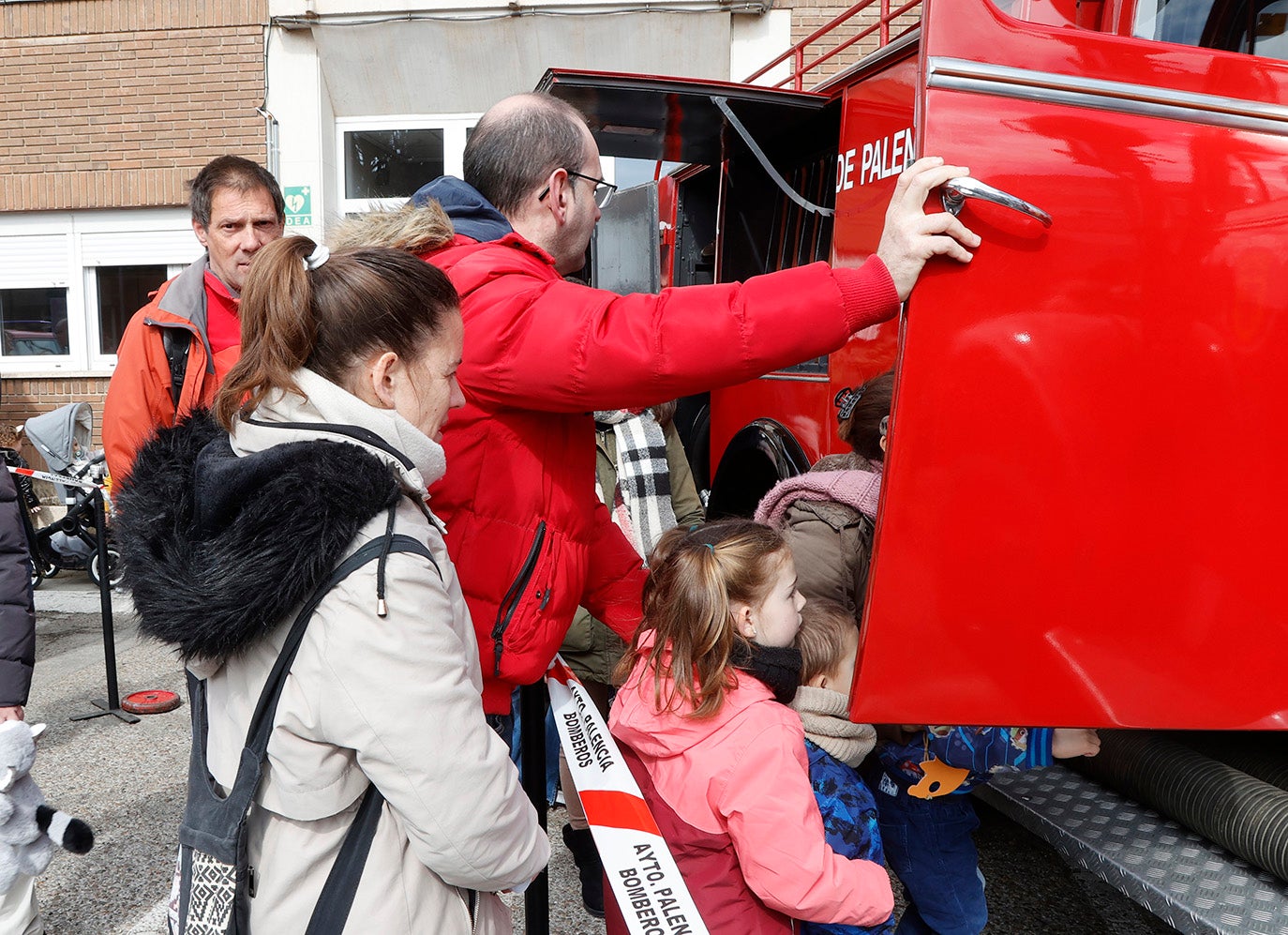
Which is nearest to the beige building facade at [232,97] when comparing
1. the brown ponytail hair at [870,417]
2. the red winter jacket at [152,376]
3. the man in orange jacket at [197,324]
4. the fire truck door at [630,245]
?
the fire truck door at [630,245]

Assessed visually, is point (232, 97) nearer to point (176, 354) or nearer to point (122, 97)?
point (122, 97)

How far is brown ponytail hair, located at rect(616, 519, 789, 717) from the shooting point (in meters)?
1.86

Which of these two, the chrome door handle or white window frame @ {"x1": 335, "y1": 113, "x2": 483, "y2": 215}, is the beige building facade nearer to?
white window frame @ {"x1": 335, "y1": 113, "x2": 483, "y2": 215}

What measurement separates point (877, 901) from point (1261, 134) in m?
1.49

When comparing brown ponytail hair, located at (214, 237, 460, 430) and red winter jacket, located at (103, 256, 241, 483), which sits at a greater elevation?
brown ponytail hair, located at (214, 237, 460, 430)

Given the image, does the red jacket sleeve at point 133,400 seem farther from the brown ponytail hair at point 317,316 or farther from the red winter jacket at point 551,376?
the brown ponytail hair at point 317,316

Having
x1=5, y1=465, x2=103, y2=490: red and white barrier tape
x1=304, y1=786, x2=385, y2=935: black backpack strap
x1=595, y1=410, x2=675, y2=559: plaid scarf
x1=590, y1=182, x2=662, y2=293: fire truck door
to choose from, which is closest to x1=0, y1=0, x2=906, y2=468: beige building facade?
x1=5, y1=465, x2=103, y2=490: red and white barrier tape

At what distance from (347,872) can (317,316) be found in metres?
0.78

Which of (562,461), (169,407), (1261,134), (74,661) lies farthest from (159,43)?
(1261,134)

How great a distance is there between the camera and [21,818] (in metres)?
1.98

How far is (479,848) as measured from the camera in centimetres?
132

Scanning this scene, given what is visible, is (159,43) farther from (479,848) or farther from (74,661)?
(479,848)

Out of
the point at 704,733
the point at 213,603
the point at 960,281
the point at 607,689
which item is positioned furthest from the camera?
the point at 607,689

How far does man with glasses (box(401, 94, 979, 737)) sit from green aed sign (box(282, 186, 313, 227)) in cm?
689
